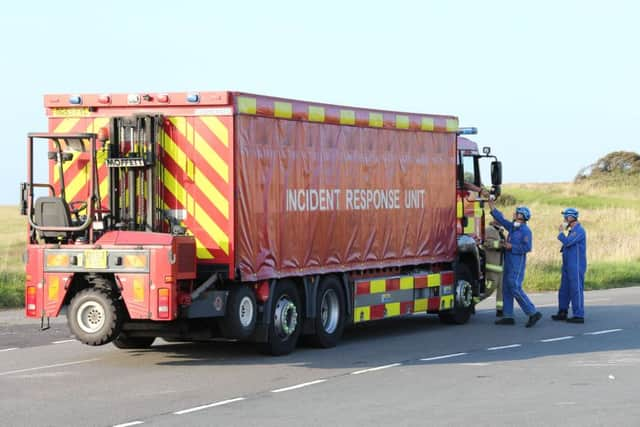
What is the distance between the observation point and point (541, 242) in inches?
1700

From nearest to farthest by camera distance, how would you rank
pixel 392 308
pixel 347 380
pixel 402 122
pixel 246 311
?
pixel 347 380 < pixel 246 311 < pixel 392 308 < pixel 402 122

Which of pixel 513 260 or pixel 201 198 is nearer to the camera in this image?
pixel 201 198

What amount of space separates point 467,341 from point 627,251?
22431 millimetres

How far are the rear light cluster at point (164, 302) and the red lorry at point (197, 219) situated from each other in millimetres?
11

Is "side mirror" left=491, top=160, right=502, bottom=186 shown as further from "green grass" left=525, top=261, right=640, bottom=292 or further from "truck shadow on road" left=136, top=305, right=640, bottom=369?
"green grass" left=525, top=261, right=640, bottom=292

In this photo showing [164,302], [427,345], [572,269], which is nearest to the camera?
[164,302]

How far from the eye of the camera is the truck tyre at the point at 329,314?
55.9 feet

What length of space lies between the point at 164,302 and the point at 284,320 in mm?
2142

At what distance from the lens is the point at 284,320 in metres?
16.2

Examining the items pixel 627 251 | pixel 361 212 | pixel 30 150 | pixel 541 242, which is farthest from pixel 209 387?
pixel 541 242

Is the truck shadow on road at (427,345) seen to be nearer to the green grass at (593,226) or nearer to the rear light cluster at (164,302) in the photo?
the rear light cluster at (164,302)

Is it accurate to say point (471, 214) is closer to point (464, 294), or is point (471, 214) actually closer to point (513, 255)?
point (513, 255)

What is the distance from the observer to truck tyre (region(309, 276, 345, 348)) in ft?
55.9

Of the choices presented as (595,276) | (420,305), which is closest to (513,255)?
(420,305)
